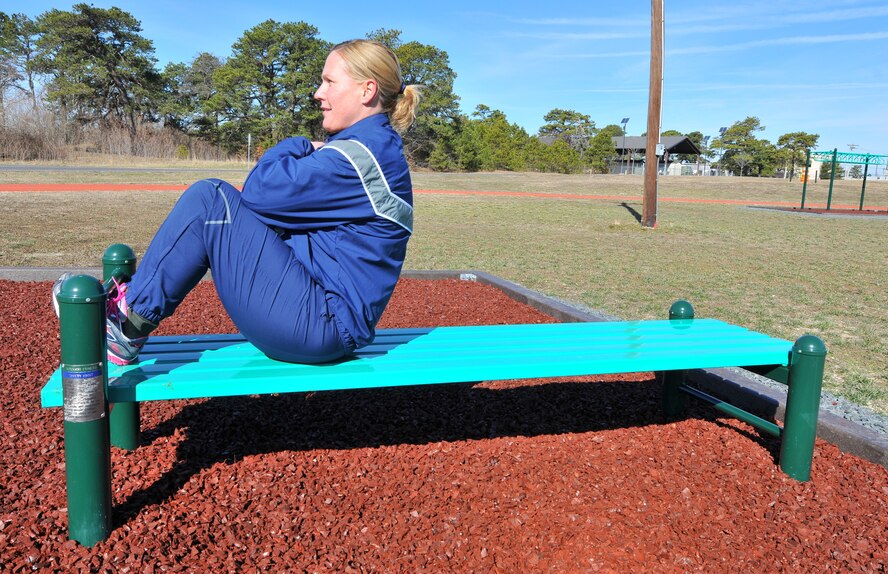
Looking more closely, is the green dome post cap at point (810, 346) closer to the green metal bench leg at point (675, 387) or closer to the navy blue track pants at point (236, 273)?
the green metal bench leg at point (675, 387)

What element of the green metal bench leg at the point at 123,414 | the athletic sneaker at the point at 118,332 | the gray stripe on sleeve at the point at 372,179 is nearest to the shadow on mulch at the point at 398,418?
the green metal bench leg at the point at 123,414

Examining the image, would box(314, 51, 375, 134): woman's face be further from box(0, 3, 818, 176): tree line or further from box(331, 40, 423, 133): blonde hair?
box(0, 3, 818, 176): tree line

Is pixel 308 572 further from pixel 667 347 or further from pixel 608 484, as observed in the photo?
pixel 667 347

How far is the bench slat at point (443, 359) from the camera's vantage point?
2275 millimetres

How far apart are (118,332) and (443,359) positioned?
1.15 meters

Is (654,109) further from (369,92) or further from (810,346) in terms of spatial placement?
(369,92)

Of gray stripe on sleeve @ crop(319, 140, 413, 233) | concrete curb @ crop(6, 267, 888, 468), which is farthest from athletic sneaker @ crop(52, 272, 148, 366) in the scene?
concrete curb @ crop(6, 267, 888, 468)

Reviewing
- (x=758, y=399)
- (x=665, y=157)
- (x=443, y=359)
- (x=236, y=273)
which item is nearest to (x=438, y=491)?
(x=443, y=359)

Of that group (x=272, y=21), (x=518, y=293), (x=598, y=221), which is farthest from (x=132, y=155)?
(x=518, y=293)

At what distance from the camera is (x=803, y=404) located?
2.95 m

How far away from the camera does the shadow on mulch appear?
313cm

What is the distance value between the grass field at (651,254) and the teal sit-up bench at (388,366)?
1.13 metres

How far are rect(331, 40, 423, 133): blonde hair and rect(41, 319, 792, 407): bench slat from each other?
954 mm

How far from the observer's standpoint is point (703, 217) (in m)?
19.4
